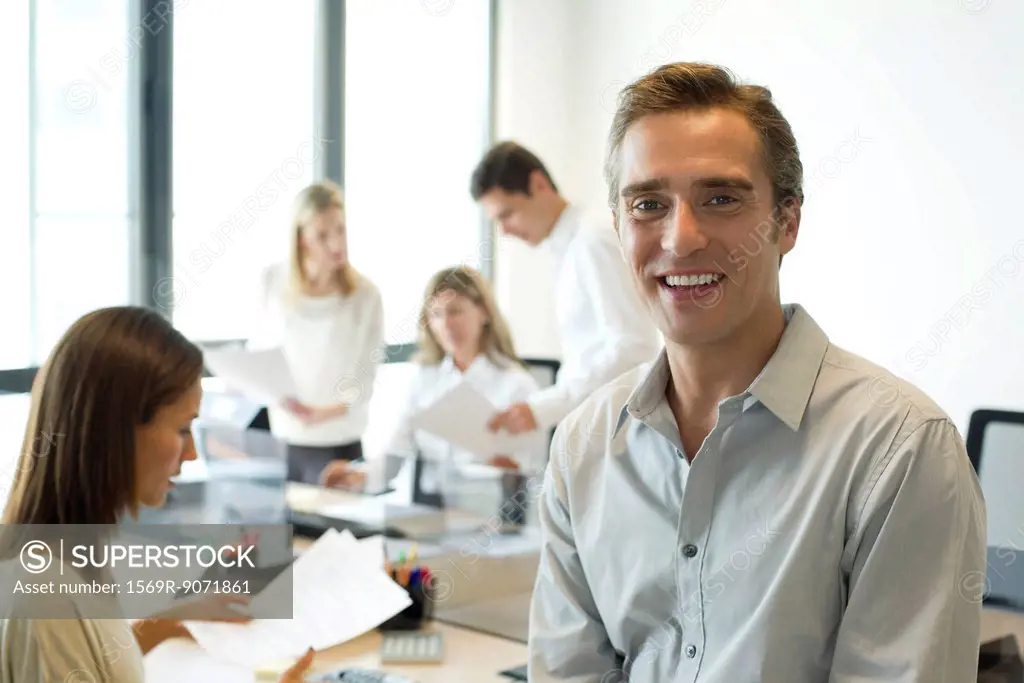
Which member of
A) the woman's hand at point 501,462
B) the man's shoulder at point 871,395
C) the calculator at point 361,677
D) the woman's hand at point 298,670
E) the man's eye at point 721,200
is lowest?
the calculator at point 361,677

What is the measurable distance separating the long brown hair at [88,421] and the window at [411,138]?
317 cm

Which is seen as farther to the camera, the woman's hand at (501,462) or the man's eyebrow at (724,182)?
the woman's hand at (501,462)

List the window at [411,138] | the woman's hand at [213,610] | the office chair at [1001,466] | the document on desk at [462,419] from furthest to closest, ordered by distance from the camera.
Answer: the window at [411,138]
the document on desk at [462,419]
the office chair at [1001,466]
the woman's hand at [213,610]

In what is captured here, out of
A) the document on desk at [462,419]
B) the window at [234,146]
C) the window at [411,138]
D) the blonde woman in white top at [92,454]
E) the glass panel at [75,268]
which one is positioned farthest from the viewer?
the window at [411,138]

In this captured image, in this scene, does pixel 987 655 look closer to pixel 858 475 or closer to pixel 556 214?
pixel 858 475

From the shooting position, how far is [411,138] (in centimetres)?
488

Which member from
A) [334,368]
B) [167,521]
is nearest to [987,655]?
[167,521]

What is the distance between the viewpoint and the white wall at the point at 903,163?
12.5ft

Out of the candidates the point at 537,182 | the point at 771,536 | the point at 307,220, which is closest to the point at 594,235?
the point at 537,182

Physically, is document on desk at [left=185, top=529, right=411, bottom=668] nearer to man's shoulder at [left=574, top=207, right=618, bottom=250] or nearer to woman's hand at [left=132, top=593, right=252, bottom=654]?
woman's hand at [left=132, top=593, right=252, bottom=654]

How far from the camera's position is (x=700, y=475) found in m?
1.24

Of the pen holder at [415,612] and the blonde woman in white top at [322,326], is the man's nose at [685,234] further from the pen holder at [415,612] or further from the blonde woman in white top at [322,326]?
the blonde woman in white top at [322,326]

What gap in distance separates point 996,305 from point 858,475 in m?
3.02

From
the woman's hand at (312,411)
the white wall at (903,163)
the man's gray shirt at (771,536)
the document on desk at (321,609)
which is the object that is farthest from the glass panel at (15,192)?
the man's gray shirt at (771,536)
